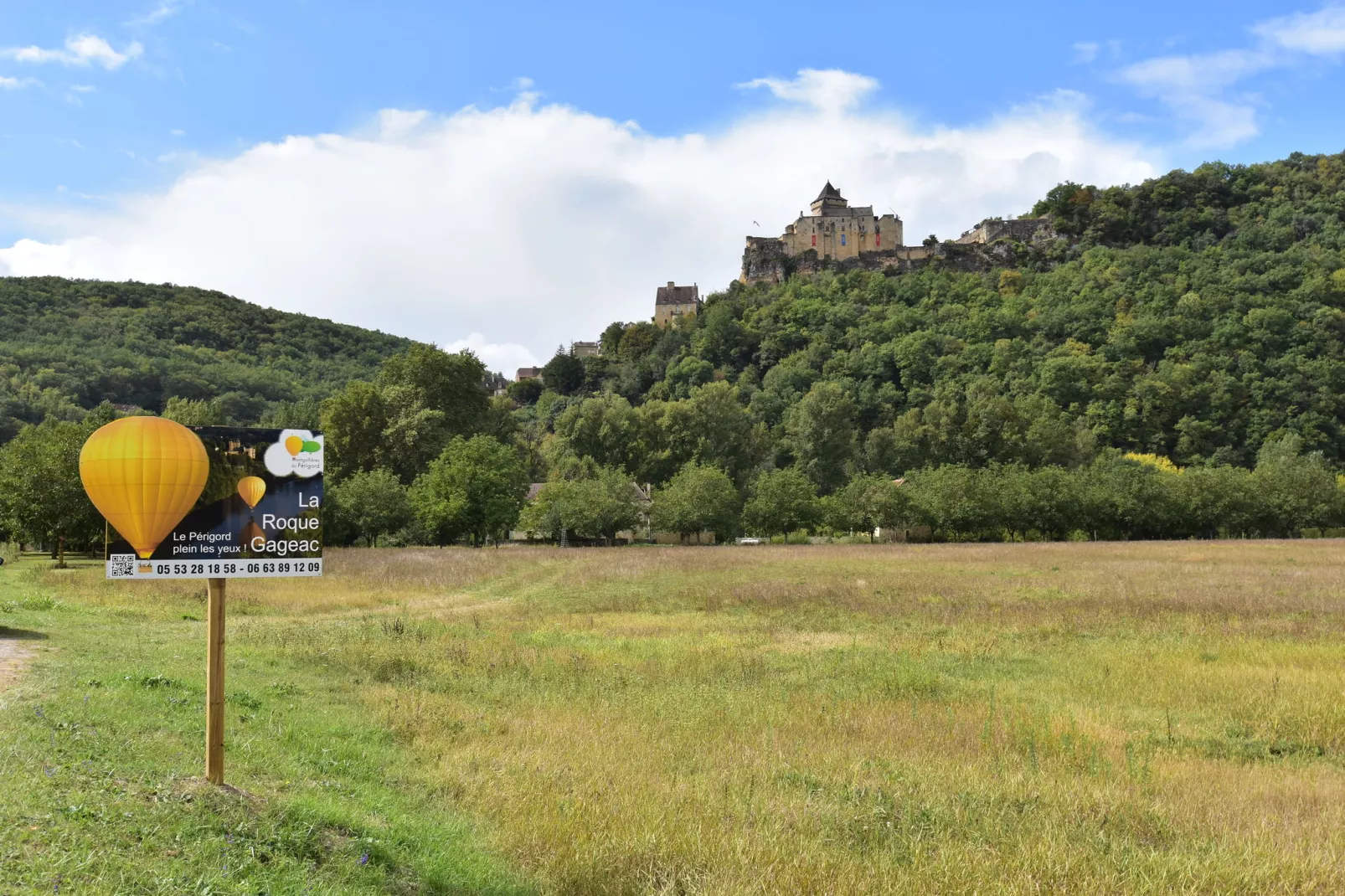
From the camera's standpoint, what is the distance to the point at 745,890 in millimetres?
6172

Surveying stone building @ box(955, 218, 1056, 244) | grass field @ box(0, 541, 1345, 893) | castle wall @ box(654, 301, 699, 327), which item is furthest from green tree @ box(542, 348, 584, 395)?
grass field @ box(0, 541, 1345, 893)

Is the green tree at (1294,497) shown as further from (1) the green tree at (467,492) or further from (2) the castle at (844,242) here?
(2) the castle at (844,242)

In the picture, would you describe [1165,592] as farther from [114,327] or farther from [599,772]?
[114,327]

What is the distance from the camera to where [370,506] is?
5441cm

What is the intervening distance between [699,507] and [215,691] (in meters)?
58.5

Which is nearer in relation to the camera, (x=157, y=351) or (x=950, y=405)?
(x=950, y=405)

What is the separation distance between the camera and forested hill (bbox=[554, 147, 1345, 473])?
8769 centimetres

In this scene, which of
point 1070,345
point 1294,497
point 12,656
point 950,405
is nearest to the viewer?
point 12,656

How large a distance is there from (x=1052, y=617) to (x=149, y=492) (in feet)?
63.2

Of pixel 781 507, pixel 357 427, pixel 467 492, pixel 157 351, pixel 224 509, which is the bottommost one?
pixel 781 507

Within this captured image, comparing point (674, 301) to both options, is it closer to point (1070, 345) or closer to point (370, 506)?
point (1070, 345)

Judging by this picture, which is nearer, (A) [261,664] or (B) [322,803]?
(B) [322,803]

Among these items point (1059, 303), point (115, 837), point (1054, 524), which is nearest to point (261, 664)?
point (115, 837)

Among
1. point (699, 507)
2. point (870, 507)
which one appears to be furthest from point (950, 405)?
point (699, 507)
